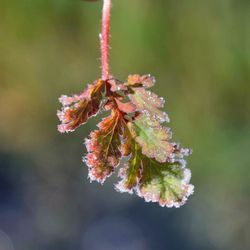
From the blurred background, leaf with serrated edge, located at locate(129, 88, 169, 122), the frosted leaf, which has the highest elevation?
the blurred background

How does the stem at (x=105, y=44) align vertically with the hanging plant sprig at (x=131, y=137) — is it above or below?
above

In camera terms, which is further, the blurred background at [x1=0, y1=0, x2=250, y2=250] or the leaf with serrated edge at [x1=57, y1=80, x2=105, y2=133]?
the blurred background at [x1=0, y1=0, x2=250, y2=250]

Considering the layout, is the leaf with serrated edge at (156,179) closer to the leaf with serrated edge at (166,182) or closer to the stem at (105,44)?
the leaf with serrated edge at (166,182)

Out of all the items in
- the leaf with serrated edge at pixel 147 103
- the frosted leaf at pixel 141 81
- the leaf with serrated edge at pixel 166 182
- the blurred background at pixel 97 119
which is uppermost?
the blurred background at pixel 97 119

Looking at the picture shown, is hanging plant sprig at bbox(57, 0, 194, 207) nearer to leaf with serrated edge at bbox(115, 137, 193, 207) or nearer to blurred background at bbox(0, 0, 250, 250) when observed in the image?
leaf with serrated edge at bbox(115, 137, 193, 207)

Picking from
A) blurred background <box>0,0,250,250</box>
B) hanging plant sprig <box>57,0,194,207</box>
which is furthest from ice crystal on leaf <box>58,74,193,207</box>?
blurred background <box>0,0,250,250</box>

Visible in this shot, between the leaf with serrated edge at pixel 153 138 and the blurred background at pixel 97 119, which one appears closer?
the leaf with serrated edge at pixel 153 138

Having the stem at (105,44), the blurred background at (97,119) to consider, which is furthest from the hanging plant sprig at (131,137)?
the blurred background at (97,119)
